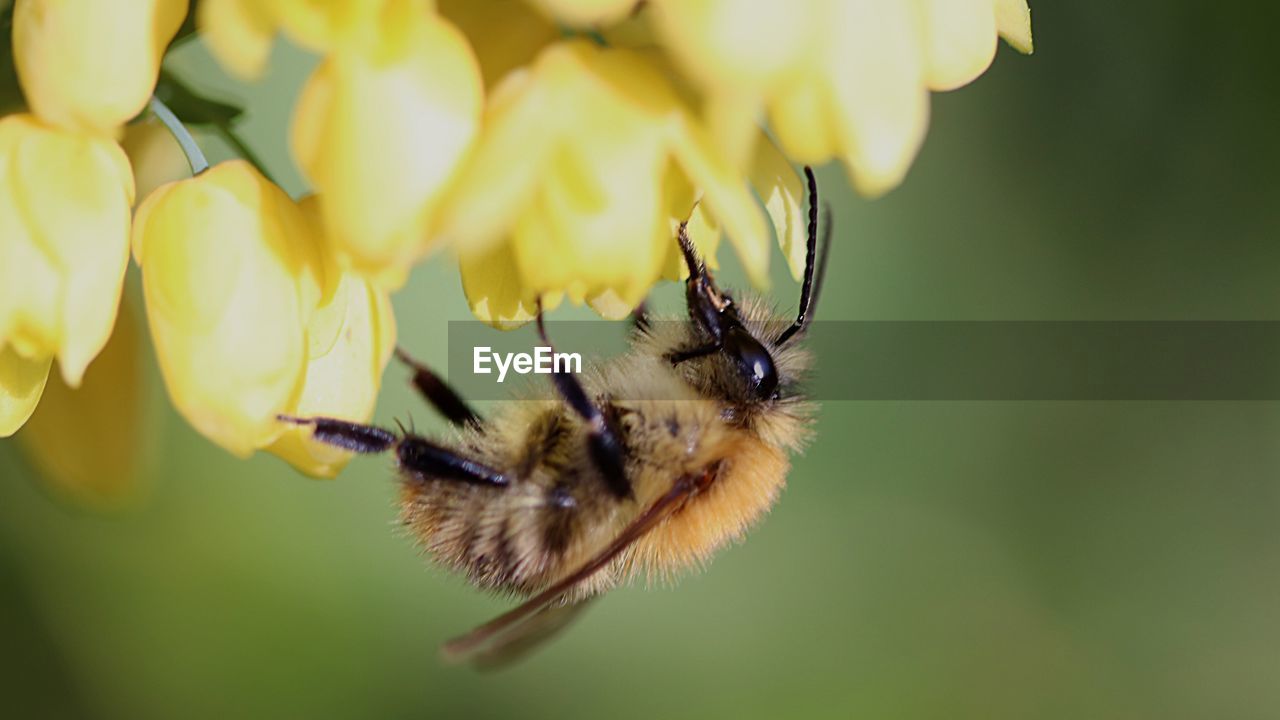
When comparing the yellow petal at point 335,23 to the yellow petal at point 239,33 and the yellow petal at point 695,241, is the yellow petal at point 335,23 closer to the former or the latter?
the yellow petal at point 239,33

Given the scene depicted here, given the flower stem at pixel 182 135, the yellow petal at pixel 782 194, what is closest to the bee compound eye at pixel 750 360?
the yellow petal at pixel 782 194

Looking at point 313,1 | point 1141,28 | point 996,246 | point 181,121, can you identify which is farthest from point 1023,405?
point 313,1

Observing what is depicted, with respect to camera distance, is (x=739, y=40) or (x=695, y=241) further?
(x=695, y=241)

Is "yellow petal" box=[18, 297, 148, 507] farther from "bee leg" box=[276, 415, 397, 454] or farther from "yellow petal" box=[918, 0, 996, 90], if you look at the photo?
"yellow petal" box=[918, 0, 996, 90]

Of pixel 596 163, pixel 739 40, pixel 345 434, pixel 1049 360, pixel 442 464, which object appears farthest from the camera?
pixel 1049 360

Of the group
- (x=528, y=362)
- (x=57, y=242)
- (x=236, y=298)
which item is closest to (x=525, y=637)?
(x=528, y=362)

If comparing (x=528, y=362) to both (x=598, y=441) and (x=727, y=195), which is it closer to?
(x=598, y=441)
